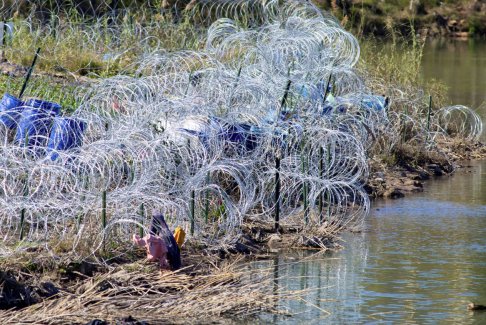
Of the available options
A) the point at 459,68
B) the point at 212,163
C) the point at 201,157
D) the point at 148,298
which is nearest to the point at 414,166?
the point at 201,157

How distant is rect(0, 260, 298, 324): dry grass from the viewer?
9.62m

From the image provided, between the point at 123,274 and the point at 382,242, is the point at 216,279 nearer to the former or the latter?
the point at 123,274

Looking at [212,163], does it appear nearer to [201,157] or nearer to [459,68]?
[201,157]

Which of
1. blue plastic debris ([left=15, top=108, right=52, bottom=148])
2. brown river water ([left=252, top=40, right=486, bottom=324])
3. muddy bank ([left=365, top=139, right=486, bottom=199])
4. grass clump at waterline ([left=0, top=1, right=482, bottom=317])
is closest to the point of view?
brown river water ([left=252, top=40, right=486, bottom=324])

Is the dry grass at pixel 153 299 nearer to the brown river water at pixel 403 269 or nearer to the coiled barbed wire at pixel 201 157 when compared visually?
the brown river water at pixel 403 269

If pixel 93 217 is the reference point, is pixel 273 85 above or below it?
above

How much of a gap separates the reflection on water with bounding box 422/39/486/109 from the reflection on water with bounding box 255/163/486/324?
1091 centimetres

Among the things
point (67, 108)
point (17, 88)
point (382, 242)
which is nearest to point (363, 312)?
point (382, 242)

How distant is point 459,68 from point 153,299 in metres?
27.1

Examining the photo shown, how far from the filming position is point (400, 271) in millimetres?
12539

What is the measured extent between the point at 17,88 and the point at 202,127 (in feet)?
16.8

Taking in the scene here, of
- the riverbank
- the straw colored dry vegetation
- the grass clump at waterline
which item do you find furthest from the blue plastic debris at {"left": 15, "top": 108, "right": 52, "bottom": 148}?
the riverbank

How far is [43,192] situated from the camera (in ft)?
38.2

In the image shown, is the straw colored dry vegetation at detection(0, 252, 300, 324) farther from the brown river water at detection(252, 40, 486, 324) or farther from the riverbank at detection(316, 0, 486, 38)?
the riverbank at detection(316, 0, 486, 38)
